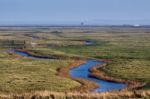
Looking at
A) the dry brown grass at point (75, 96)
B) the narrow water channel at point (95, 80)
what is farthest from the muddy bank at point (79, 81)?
the dry brown grass at point (75, 96)

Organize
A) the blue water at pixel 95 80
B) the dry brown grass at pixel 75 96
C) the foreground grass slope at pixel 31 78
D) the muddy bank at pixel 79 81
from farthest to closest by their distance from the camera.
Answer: the blue water at pixel 95 80
the muddy bank at pixel 79 81
the foreground grass slope at pixel 31 78
the dry brown grass at pixel 75 96

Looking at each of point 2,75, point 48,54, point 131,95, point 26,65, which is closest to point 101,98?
point 131,95

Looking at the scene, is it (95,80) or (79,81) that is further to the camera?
(95,80)

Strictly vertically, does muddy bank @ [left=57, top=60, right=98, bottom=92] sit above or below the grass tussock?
below

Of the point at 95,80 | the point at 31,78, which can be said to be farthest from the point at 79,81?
the point at 31,78

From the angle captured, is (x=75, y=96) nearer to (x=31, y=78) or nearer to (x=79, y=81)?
(x=79, y=81)

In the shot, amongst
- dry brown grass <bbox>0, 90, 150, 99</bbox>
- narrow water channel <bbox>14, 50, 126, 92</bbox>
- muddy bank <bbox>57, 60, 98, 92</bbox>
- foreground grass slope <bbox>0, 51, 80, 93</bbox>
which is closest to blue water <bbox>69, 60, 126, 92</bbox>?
narrow water channel <bbox>14, 50, 126, 92</bbox>

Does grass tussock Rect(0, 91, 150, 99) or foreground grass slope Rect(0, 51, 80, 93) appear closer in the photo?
grass tussock Rect(0, 91, 150, 99)

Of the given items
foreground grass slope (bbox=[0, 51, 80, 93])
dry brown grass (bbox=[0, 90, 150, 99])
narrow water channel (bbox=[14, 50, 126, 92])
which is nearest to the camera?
dry brown grass (bbox=[0, 90, 150, 99])

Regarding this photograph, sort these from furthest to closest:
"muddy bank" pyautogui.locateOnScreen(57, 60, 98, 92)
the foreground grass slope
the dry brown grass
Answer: "muddy bank" pyautogui.locateOnScreen(57, 60, 98, 92), the foreground grass slope, the dry brown grass

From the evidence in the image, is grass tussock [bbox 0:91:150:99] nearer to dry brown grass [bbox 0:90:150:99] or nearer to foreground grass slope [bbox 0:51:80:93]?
dry brown grass [bbox 0:90:150:99]

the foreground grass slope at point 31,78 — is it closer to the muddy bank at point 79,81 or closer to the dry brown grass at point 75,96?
the muddy bank at point 79,81
